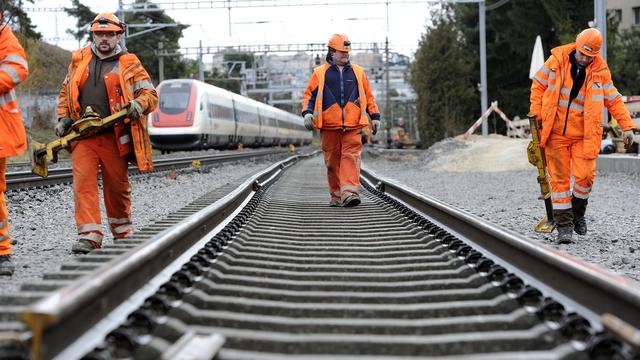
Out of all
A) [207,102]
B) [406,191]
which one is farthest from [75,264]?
[207,102]

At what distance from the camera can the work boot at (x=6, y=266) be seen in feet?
16.4

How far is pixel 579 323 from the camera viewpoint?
2.95m

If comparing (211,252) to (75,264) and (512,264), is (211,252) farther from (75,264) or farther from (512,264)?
(512,264)

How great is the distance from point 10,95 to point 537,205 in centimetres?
734

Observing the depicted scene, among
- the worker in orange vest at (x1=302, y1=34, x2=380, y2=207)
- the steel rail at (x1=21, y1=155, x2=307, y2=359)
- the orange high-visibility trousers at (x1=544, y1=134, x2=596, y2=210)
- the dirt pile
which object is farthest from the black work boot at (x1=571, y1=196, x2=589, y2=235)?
the dirt pile

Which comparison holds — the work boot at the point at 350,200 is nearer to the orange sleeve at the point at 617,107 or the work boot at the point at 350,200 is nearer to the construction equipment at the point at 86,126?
the orange sleeve at the point at 617,107

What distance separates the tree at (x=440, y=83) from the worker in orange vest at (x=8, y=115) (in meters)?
36.1

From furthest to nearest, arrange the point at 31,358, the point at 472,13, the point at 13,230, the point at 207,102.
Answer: the point at 472,13, the point at 207,102, the point at 13,230, the point at 31,358

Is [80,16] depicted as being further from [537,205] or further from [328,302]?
[328,302]

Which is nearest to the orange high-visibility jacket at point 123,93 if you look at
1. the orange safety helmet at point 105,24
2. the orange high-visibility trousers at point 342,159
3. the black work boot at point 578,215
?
the orange safety helmet at point 105,24

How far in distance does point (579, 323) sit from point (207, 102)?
28.6m

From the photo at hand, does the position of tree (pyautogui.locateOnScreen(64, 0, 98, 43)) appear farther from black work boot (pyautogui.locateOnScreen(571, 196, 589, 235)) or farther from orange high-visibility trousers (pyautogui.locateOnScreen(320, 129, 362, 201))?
black work boot (pyautogui.locateOnScreen(571, 196, 589, 235))

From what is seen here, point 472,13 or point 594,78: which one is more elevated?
point 472,13

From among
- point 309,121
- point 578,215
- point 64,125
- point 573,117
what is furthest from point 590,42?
point 64,125
